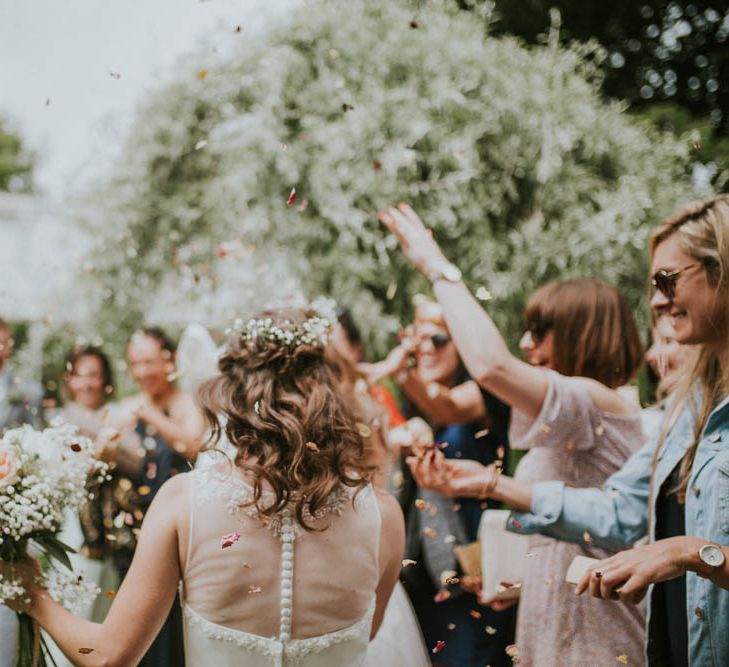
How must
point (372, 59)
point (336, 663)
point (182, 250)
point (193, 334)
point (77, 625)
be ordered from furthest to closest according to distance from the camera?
1. point (182, 250)
2. point (372, 59)
3. point (193, 334)
4. point (336, 663)
5. point (77, 625)

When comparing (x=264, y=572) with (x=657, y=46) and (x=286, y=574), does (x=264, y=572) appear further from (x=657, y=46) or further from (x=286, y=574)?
(x=657, y=46)

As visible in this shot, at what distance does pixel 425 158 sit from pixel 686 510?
401cm

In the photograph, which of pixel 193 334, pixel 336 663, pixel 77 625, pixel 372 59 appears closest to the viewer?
pixel 77 625

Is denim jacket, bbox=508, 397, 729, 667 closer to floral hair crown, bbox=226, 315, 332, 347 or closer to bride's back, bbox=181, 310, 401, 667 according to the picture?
bride's back, bbox=181, 310, 401, 667

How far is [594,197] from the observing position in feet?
17.9

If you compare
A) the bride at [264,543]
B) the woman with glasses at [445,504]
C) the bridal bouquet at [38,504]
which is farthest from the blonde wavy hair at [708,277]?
Answer: the bridal bouquet at [38,504]

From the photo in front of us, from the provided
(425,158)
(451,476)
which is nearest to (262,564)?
(451,476)

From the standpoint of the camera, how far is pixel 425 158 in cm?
539

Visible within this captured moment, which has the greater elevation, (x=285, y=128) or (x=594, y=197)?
(x=285, y=128)

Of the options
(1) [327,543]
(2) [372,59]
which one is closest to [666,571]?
(1) [327,543]

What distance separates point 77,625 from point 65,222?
242 inches

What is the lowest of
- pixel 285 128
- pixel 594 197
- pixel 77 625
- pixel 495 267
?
pixel 495 267

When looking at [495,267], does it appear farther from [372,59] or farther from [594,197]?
[372,59]

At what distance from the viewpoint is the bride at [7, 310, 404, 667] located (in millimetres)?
1577
